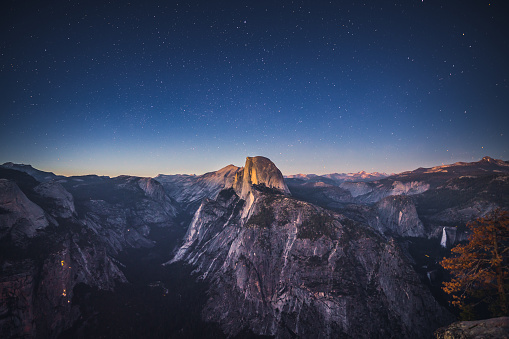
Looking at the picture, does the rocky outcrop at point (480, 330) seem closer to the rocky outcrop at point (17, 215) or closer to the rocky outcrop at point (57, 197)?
the rocky outcrop at point (17, 215)

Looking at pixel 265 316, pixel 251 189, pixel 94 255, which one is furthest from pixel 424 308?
pixel 94 255

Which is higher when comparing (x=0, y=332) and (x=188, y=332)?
(x=0, y=332)

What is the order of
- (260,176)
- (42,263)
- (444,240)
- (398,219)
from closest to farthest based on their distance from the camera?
(42,263)
(444,240)
(398,219)
(260,176)

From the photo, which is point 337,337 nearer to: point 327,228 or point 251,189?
point 327,228

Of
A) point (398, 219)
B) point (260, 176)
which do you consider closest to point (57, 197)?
point (260, 176)

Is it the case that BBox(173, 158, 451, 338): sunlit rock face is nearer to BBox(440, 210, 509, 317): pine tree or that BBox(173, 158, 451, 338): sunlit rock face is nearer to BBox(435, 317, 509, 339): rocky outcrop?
BBox(440, 210, 509, 317): pine tree

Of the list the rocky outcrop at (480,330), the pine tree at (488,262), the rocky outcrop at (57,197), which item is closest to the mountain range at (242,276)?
the rocky outcrop at (57,197)

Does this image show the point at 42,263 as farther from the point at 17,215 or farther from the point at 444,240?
the point at 444,240
